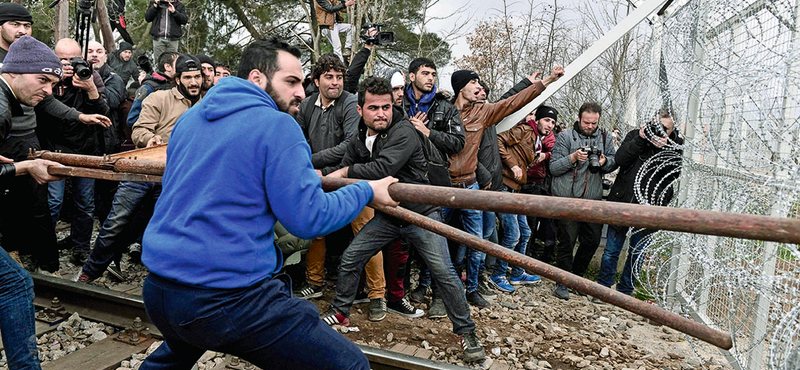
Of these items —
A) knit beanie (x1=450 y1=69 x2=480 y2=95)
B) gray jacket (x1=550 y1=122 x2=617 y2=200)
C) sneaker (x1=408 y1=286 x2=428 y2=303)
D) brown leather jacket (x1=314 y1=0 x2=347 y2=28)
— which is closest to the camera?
sneaker (x1=408 y1=286 x2=428 y2=303)

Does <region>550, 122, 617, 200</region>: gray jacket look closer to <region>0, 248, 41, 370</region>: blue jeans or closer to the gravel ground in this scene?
the gravel ground

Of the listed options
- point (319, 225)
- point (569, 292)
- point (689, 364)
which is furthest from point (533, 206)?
point (569, 292)

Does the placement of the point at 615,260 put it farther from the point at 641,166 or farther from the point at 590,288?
the point at 590,288

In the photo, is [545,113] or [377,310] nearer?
[377,310]

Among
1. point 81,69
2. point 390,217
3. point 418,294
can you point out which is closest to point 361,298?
point 418,294

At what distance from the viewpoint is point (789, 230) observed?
1.78 metres

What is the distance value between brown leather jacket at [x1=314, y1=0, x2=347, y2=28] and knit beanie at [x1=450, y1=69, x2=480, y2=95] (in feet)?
A: 16.9

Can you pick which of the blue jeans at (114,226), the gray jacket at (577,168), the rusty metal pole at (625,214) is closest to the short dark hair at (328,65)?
the blue jeans at (114,226)

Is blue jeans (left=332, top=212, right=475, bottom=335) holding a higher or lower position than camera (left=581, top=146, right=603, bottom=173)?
lower

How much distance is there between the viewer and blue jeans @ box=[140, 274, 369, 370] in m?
2.19

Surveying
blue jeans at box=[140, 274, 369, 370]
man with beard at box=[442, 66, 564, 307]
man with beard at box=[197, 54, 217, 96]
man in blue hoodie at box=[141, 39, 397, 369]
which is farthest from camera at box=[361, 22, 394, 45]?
blue jeans at box=[140, 274, 369, 370]

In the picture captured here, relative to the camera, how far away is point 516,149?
6668mm

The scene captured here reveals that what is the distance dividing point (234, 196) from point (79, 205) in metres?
4.99

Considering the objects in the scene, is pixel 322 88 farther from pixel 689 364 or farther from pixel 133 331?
pixel 689 364
